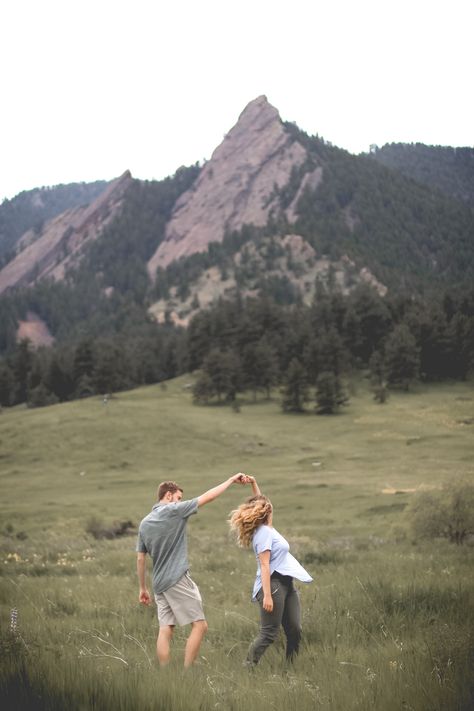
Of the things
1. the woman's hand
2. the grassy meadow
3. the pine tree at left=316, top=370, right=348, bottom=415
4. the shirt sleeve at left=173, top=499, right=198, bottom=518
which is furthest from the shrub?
the pine tree at left=316, top=370, right=348, bottom=415

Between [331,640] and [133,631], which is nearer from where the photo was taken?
[331,640]

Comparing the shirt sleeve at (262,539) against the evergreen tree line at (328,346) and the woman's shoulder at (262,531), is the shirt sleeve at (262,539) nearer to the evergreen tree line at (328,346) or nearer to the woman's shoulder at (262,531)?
the woman's shoulder at (262,531)

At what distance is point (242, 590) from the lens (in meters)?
13.0

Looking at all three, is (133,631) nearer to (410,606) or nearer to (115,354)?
(410,606)

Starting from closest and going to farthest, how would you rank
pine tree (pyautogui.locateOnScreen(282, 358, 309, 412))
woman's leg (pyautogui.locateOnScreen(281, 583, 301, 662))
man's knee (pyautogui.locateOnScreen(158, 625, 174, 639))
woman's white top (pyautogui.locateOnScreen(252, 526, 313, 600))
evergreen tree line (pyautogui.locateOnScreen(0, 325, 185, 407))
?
woman's leg (pyautogui.locateOnScreen(281, 583, 301, 662)), woman's white top (pyautogui.locateOnScreen(252, 526, 313, 600)), man's knee (pyautogui.locateOnScreen(158, 625, 174, 639)), pine tree (pyautogui.locateOnScreen(282, 358, 309, 412)), evergreen tree line (pyautogui.locateOnScreen(0, 325, 185, 407))

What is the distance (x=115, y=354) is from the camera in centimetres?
11169

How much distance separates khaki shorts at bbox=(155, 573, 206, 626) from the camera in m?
7.31

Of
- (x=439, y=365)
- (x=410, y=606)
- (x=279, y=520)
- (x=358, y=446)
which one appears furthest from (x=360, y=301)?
(x=410, y=606)

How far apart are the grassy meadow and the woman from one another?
0.26 metres

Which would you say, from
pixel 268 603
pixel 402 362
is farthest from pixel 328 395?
pixel 268 603

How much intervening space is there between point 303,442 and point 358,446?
22.4ft

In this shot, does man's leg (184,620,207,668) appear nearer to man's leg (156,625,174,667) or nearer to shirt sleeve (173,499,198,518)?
man's leg (156,625,174,667)

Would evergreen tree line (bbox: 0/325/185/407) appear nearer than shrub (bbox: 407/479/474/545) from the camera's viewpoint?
No

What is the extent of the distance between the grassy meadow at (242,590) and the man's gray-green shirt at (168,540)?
92 centimetres
